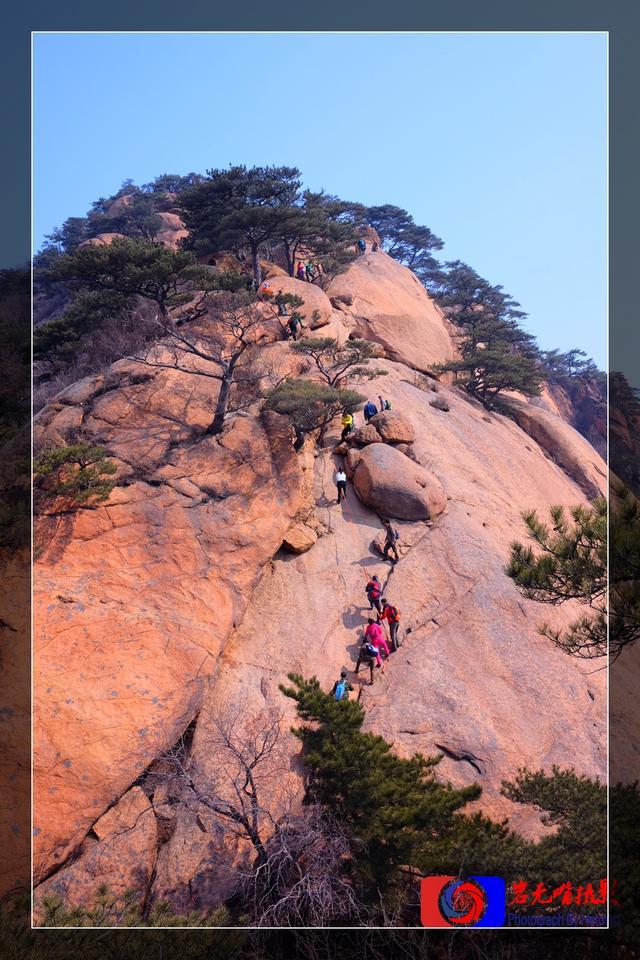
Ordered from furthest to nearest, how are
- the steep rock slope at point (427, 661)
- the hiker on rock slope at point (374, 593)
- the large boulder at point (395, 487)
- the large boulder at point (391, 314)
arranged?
the large boulder at point (391, 314) < the large boulder at point (395, 487) < the hiker on rock slope at point (374, 593) < the steep rock slope at point (427, 661)

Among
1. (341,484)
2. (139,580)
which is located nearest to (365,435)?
(341,484)

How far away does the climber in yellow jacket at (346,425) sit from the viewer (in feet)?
56.5

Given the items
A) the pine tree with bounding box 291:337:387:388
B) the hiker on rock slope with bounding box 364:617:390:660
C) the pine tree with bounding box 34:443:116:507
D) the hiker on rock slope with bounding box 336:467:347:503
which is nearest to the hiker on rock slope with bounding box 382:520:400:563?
the hiker on rock slope with bounding box 336:467:347:503

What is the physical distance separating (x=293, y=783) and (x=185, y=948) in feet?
10.6

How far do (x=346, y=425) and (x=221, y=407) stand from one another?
3.13 meters

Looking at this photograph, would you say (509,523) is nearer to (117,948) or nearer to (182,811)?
(182,811)

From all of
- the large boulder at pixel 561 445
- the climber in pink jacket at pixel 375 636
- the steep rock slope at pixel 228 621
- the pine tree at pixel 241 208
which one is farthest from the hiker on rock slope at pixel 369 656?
the large boulder at pixel 561 445

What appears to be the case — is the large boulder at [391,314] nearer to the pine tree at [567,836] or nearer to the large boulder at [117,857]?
the pine tree at [567,836]

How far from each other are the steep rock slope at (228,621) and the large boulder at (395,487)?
307 mm

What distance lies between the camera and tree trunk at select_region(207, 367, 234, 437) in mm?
15438

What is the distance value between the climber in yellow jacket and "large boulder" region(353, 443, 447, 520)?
0.81 metres

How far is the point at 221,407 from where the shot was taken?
611 inches

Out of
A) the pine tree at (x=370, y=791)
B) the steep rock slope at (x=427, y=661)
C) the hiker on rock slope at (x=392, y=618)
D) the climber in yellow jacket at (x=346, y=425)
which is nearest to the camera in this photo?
the pine tree at (x=370, y=791)

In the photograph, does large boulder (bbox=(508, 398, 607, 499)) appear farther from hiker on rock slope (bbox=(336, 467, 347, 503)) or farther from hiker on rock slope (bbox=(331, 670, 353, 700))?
hiker on rock slope (bbox=(331, 670, 353, 700))
